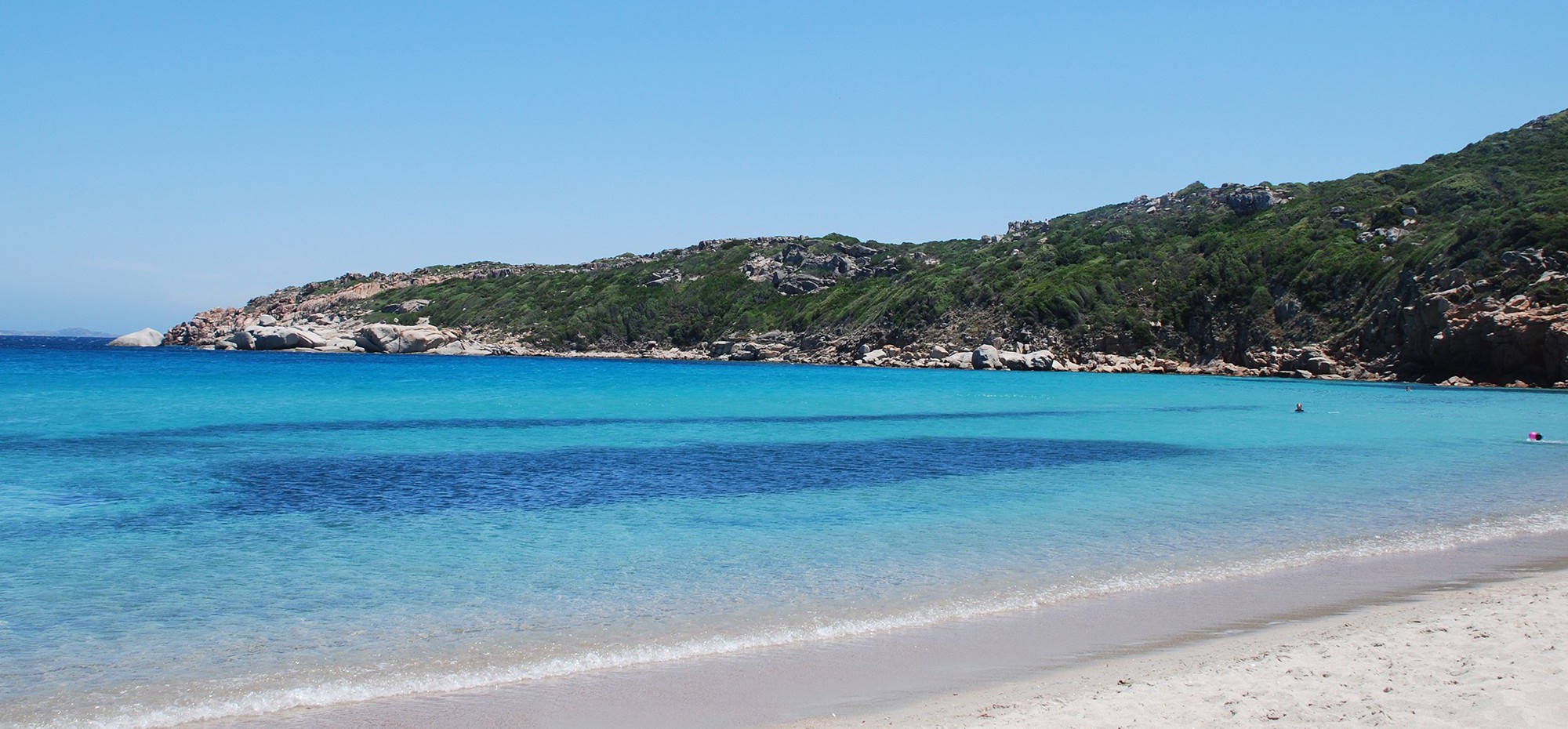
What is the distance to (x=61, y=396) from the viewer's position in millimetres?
39281

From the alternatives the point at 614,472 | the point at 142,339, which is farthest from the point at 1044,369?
the point at 142,339

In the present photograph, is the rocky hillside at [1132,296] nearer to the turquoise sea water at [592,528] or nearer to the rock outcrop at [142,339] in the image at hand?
the rock outcrop at [142,339]

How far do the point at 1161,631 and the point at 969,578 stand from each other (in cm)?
247

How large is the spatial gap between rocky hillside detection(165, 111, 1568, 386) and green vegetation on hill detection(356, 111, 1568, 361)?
0.26 m

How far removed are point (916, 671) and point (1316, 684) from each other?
8.97 ft

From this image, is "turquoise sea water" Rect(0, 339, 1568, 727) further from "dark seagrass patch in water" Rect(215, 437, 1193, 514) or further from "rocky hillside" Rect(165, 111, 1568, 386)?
"rocky hillside" Rect(165, 111, 1568, 386)

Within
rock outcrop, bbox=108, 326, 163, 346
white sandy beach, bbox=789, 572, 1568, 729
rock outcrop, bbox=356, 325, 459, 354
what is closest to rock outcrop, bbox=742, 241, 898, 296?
rock outcrop, bbox=356, 325, 459, 354

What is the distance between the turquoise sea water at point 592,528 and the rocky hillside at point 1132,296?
30997 mm

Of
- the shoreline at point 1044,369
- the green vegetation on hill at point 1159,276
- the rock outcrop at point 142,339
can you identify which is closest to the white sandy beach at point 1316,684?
the shoreline at point 1044,369

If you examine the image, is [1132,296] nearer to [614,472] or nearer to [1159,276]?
[1159,276]

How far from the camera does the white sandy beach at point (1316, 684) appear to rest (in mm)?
5789

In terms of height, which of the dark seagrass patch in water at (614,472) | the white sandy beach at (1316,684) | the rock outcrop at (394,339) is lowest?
the dark seagrass patch in water at (614,472)

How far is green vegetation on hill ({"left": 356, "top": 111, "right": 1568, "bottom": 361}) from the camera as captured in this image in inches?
2847

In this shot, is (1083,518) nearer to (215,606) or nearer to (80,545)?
(215,606)
